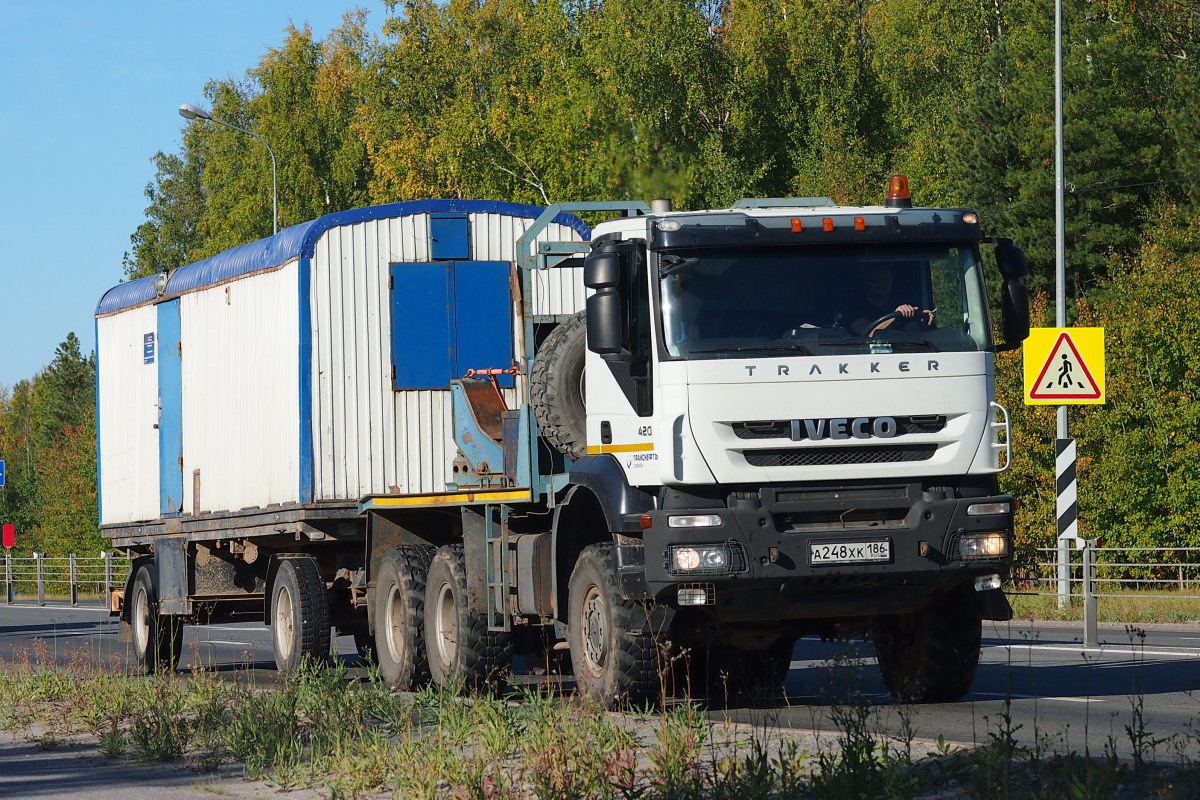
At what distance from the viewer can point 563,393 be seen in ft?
42.9

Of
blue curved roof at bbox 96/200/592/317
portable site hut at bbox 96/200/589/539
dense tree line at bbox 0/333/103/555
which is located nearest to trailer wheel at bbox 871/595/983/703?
portable site hut at bbox 96/200/589/539

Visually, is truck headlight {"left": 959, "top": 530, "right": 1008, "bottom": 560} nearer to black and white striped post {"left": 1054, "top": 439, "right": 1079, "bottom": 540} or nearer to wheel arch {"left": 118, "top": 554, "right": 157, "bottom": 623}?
black and white striped post {"left": 1054, "top": 439, "right": 1079, "bottom": 540}

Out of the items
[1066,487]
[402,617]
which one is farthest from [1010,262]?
[1066,487]

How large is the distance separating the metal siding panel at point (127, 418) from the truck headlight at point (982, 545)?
11.0 meters

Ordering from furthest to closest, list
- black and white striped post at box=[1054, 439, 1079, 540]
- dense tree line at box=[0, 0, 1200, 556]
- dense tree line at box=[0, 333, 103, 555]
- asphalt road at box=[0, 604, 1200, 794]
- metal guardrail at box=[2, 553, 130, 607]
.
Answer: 1. dense tree line at box=[0, 333, 103, 555]
2. metal guardrail at box=[2, 553, 130, 607]
3. dense tree line at box=[0, 0, 1200, 556]
4. black and white striped post at box=[1054, 439, 1079, 540]
5. asphalt road at box=[0, 604, 1200, 794]

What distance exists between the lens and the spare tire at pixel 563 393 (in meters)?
13.0

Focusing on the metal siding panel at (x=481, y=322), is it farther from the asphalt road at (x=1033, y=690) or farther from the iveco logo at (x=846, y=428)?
the iveco logo at (x=846, y=428)

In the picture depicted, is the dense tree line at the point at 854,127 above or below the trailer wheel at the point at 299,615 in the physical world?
above

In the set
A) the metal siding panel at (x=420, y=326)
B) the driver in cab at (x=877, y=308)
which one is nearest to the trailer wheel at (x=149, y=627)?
the metal siding panel at (x=420, y=326)

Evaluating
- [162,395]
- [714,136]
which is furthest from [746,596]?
[714,136]

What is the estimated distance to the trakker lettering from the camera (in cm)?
1110

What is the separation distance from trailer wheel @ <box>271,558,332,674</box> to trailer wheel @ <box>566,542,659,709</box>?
13.2 ft

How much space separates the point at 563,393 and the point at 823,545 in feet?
8.71

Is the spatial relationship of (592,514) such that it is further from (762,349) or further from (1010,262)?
(1010,262)
